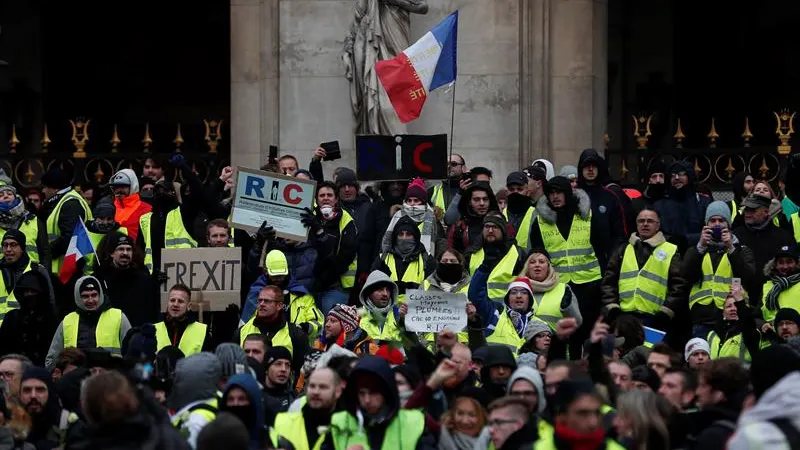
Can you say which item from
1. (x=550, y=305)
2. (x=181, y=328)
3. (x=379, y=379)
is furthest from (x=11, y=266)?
(x=379, y=379)

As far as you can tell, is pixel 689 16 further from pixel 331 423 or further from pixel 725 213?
pixel 331 423

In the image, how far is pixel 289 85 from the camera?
24141mm

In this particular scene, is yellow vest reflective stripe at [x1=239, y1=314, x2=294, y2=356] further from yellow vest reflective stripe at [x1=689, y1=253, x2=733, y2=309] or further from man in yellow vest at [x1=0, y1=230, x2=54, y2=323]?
yellow vest reflective stripe at [x1=689, y1=253, x2=733, y2=309]

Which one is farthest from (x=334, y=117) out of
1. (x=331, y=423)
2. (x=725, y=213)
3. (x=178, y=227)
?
(x=331, y=423)

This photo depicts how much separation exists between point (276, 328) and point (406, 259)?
1778 mm

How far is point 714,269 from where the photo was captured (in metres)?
18.3

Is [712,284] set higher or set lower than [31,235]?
lower

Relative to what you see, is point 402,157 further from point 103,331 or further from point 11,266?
point 103,331

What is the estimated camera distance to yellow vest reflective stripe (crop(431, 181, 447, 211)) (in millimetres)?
20797

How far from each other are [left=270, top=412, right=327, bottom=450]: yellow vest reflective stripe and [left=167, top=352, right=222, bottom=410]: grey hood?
448mm

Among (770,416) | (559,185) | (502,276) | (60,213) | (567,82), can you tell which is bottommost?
(770,416)

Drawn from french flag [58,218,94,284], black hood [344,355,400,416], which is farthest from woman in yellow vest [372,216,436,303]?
black hood [344,355,400,416]

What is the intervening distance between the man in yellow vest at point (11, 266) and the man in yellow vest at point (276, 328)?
94.0 inches

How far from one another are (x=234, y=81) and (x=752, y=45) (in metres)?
8.57
